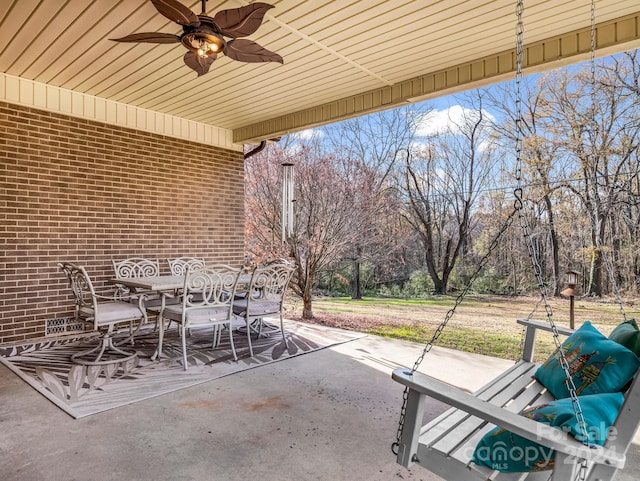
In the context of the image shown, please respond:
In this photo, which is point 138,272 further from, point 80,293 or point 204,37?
point 204,37

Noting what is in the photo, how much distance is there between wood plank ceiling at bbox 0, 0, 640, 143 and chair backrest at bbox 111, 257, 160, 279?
2.08 meters

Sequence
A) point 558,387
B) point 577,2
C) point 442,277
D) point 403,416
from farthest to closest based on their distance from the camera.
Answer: point 442,277 → point 577,2 → point 558,387 → point 403,416

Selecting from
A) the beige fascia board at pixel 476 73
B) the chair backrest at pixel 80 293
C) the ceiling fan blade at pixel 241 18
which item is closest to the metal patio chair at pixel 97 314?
the chair backrest at pixel 80 293

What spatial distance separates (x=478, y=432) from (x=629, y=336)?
32.9 inches

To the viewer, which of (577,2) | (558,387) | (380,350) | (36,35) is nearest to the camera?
(558,387)

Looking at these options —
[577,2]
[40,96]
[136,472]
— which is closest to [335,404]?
[136,472]

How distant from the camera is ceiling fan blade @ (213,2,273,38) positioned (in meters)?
2.24

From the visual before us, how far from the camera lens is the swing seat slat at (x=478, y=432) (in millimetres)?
1057

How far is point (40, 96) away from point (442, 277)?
5.46 metres

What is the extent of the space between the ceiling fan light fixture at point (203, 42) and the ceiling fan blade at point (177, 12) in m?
0.09

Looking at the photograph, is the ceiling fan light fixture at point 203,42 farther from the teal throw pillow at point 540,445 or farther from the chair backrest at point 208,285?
the teal throw pillow at point 540,445

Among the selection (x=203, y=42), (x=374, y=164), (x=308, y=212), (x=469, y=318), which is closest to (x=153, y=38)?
(x=203, y=42)

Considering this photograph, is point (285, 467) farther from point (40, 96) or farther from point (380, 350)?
point (40, 96)

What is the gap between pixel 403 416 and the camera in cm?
146
